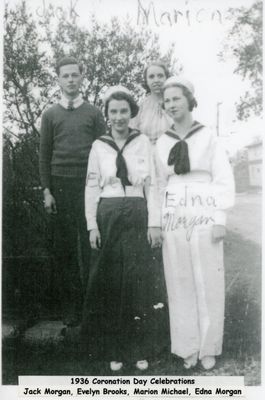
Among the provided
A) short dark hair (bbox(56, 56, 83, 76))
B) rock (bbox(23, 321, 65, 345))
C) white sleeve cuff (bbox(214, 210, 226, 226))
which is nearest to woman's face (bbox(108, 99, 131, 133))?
short dark hair (bbox(56, 56, 83, 76))

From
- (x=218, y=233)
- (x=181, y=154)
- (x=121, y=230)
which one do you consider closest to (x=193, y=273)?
(x=218, y=233)

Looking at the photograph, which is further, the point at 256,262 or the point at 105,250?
the point at 256,262

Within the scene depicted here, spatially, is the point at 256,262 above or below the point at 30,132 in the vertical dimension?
below

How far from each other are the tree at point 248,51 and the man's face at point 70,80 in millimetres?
471

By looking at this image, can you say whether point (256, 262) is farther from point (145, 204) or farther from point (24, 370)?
point (24, 370)

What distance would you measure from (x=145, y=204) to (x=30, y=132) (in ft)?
1.49

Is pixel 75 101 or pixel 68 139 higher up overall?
pixel 75 101

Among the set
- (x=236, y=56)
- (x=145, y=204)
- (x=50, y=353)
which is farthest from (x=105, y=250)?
(x=236, y=56)

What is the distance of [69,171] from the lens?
1.30m

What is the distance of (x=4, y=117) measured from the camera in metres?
1.41

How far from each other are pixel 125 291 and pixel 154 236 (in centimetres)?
18

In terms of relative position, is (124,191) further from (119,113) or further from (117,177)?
(119,113)

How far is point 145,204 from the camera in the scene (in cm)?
124

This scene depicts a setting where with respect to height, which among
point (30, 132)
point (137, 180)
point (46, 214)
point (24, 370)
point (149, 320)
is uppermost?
point (30, 132)
